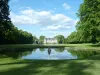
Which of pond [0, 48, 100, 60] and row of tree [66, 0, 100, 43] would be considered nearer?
pond [0, 48, 100, 60]

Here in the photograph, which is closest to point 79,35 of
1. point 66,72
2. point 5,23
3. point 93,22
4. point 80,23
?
point 80,23

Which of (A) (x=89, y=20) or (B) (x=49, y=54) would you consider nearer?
(B) (x=49, y=54)

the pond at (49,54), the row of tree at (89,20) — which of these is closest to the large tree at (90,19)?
the row of tree at (89,20)

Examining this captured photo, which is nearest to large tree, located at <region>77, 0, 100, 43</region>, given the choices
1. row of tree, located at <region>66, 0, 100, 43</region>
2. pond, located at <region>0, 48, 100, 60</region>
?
row of tree, located at <region>66, 0, 100, 43</region>

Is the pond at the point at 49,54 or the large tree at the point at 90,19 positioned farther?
the large tree at the point at 90,19

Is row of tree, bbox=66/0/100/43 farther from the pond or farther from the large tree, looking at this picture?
the pond

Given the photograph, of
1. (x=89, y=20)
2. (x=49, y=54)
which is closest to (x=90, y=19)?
(x=89, y=20)

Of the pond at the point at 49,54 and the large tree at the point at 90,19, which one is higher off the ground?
the large tree at the point at 90,19

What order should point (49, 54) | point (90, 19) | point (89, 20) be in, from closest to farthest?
1. point (49, 54)
2. point (90, 19)
3. point (89, 20)

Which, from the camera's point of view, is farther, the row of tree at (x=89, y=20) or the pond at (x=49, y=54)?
the row of tree at (x=89, y=20)

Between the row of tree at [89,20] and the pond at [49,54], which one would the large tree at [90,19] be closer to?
the row of tree at [89,20]

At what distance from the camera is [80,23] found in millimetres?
63219

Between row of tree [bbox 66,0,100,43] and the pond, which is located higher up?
row of tree [bbox 66,0,100,43]

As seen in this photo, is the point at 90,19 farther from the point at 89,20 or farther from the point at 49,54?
the point at 49,54
